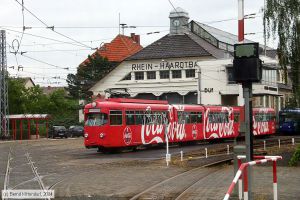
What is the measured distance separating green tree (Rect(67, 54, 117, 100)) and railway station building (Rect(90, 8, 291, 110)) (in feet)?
37.7

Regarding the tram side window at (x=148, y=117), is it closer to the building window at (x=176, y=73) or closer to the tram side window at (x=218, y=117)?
the tram side window at (x=218, y=117)

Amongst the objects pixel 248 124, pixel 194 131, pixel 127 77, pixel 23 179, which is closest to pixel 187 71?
pixel 127 77

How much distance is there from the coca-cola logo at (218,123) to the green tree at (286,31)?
16.8m

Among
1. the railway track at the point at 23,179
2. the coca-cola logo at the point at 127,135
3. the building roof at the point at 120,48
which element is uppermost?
the building roof at the point at 120,48

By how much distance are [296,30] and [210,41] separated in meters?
48.2

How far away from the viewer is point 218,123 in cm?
4322

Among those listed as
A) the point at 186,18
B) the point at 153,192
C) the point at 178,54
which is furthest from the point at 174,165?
the point at 186,18

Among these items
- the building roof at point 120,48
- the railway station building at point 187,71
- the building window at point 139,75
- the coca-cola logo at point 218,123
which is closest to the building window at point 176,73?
the railway station building at point 187,71

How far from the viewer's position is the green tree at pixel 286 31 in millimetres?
23516

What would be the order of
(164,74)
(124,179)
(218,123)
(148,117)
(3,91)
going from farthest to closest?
1. (164,74)
2. (3,91)
3. (218,123)
4. (148,117)
5. (124,179)

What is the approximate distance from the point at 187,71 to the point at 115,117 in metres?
40.4

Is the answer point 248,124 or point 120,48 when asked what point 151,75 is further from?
point 248,124

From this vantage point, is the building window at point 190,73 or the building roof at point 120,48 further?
the building roof at point 120,48

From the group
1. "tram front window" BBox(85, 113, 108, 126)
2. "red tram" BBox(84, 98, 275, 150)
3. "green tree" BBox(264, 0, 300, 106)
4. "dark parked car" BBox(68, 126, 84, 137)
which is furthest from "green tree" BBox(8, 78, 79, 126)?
"green tree" BBox(264, 0, 300, 106)
